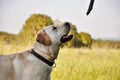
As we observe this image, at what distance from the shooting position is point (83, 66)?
12.8 ft

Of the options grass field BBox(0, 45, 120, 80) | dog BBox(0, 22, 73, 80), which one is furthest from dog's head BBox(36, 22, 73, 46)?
grass field BBox(0, 45, 120, 80)

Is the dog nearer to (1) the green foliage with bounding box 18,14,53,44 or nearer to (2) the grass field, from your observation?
(2) the grass field

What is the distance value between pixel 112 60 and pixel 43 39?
182 cm

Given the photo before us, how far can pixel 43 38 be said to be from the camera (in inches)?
102

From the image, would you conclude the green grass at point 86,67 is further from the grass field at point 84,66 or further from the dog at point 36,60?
the dog at point 36,60

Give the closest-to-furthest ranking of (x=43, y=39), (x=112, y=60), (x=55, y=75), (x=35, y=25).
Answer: (x=43, y=39)
(x=55, y=75)
(x=112, y=60)
(x=35, y=25)

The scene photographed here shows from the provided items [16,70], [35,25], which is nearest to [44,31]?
[16,70]

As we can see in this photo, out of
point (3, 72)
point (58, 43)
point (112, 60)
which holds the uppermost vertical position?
point (58, 43)

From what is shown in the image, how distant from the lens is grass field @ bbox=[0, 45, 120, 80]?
145 inches

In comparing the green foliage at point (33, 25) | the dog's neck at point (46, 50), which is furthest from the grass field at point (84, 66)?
the dog's neck at point (46, 50)

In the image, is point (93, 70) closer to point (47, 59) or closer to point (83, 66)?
point (83, 66)

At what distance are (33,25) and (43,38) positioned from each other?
215cm

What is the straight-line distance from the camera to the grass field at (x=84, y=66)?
368cm

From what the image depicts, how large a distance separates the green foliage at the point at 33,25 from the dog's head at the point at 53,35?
1940mm
